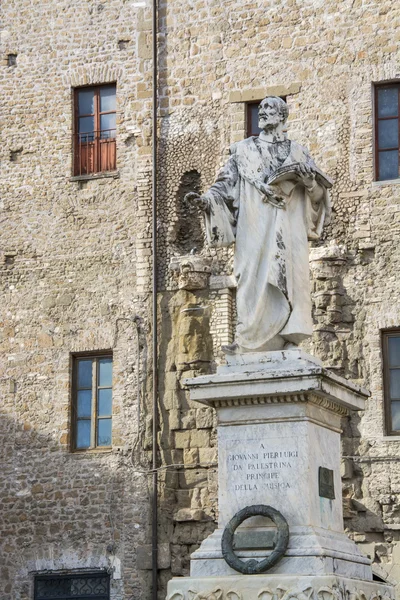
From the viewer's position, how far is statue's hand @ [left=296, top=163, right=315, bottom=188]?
10.8 metres

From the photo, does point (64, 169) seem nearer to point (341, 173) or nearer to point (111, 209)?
point (111, 209)

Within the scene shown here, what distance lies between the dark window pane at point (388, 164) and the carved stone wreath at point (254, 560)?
30.3ft

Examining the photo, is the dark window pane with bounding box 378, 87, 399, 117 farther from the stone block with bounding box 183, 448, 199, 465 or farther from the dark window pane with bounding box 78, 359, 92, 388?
the dark window pane with bounding box 78, 359, 92, 388

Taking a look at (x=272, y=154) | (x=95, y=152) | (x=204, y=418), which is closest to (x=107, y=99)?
(x=95, y=152)

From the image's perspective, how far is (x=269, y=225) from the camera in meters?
10.8

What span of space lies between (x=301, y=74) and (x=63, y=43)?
3864 millimetres

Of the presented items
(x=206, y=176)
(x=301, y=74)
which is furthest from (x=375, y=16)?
(x=206, y=176)

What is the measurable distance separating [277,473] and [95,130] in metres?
11.1

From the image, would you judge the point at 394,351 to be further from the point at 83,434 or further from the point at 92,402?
the point at 83,434

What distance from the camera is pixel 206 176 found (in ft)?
63.9

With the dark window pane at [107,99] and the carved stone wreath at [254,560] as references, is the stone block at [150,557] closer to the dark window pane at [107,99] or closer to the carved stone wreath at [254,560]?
the dark window pane at [107,99]

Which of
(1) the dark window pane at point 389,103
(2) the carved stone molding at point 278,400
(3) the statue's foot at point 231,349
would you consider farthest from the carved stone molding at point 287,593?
(1) the dark window pane at point 389,103

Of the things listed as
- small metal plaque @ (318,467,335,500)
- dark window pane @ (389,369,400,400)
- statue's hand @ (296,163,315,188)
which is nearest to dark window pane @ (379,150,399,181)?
dark window pane @ (389,369,400,400)

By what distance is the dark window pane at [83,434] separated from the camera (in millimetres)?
19469
